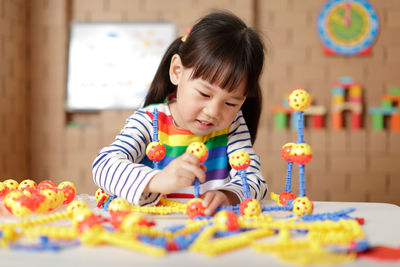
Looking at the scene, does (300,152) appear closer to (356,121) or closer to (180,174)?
(180,174)

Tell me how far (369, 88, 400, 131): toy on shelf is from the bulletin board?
138cm

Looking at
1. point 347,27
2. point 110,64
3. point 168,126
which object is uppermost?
point 347,27

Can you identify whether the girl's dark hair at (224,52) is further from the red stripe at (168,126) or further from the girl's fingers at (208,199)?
the girl's fingers at (208,199)

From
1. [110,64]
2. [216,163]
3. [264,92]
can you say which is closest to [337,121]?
[264,92]

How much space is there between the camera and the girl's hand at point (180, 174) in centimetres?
64

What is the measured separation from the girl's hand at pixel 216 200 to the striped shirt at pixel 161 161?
0.07ft

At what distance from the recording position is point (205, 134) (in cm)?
96

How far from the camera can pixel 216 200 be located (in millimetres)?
655

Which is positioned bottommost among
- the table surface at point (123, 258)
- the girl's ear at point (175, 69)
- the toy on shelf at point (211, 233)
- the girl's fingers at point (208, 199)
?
the table surface at point (123, 258)

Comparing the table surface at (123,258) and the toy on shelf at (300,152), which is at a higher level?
the toy on shelf at (300,152)

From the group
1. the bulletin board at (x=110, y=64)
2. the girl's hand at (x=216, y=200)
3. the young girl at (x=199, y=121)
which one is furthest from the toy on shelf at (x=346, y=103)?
the girl's hand at (x=216, y=200)

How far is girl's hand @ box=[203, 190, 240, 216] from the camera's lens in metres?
0.62

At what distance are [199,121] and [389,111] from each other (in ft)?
6.23

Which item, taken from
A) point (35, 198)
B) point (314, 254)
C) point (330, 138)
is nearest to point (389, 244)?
point (314, 254)
